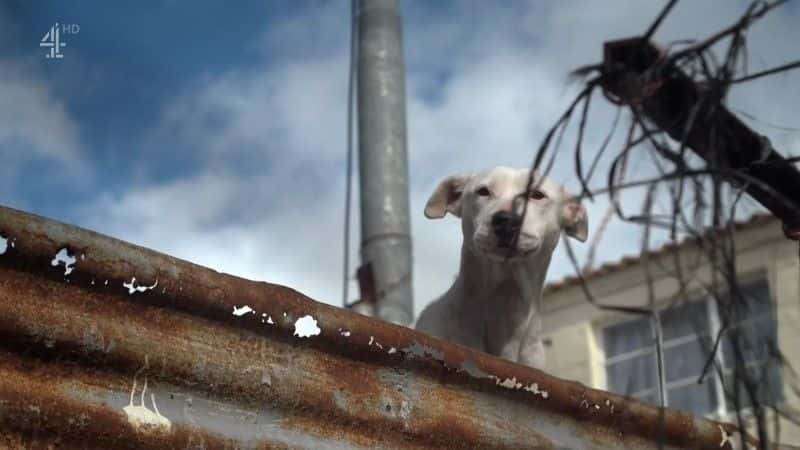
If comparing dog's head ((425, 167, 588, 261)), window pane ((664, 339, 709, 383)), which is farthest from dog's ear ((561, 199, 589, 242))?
window pane ((664, 339, 709, 383))

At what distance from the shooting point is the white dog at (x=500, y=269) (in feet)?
15.4

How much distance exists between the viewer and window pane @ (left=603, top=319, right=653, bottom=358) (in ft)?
51.0

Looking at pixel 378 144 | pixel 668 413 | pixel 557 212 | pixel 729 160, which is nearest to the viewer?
pixel 729 160

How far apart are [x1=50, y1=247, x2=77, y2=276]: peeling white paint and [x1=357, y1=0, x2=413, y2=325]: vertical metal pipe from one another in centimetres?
383

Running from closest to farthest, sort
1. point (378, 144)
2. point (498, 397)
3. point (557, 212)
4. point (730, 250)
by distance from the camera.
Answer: point (730, 250), point (498, 397), point (557, 212), point (378, 144)

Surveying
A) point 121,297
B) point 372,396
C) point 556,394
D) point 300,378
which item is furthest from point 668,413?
point 121,297

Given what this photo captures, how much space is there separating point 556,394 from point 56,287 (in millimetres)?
1197

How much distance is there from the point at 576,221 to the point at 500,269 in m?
0.45

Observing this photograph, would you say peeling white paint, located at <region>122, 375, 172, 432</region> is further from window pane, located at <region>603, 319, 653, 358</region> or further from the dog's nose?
window pane, located at <region>603, 319, 653, 358</region>

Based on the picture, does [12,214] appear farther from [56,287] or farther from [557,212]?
[557,212]

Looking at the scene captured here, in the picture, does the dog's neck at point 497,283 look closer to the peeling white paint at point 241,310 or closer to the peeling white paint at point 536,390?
the peeling white paint at point 536,390

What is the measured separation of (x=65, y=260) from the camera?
191cm

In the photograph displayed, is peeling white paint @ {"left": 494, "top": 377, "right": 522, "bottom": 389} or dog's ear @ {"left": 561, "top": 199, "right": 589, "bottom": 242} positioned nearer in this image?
peeling white paint @ {"left": 494, "top": 377, "right": 522, "bottom": 389}

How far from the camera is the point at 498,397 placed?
2.51 meters
